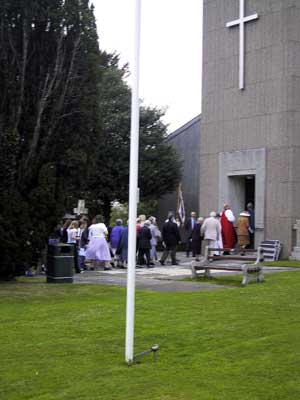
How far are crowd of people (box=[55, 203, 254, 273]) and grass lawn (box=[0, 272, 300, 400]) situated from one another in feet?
26.1

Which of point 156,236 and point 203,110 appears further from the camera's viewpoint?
point 203,110

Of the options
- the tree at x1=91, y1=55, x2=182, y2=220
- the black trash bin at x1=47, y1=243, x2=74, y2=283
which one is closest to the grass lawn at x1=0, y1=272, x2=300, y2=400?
the black trash bin at x1=47, y1=243, x2=74, y2=283

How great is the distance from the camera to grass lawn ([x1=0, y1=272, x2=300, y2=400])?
655 cm

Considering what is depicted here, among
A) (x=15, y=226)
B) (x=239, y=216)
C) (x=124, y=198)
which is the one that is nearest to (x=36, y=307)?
(x=15, y=226)

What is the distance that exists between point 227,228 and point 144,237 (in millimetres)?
4265

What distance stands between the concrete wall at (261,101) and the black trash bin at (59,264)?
10202mm

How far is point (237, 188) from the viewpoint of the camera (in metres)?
27.3

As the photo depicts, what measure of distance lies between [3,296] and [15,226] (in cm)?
228

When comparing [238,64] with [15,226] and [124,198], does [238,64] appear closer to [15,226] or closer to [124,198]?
[15,226]

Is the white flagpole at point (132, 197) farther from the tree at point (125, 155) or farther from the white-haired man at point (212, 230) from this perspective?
the tree at point (125, 155)

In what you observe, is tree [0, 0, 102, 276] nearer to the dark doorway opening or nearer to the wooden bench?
the wooden bench

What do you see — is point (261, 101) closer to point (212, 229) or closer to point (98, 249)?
point (212, 229)

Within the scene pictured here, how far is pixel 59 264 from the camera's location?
54.1 feet

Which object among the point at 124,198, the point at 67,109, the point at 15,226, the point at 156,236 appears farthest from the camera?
the point at 124,198
